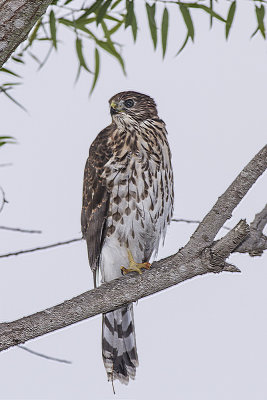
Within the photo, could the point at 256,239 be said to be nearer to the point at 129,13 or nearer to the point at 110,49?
the point at 129,13

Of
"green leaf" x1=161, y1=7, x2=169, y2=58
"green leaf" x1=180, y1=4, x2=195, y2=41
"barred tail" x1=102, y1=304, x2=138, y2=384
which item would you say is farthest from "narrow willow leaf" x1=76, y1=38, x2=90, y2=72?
"barred tail" x1=102, y1=304, x2=138, y2=384

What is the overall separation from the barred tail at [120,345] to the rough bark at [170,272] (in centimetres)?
141

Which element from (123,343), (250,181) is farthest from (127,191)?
(250,181)

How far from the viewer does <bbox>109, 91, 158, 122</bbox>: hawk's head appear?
4617 millimetres

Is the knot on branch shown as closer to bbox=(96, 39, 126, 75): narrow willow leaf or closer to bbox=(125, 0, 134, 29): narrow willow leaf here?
bbox=(125, 0, 134, 29): narrow willow leaf

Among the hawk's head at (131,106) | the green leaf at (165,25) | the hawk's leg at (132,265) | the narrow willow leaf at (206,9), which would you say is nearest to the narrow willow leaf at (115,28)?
the hawk's head at (131,106)

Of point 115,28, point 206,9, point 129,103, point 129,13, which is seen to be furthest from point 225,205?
point 115,28

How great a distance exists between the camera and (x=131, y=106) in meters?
4.68

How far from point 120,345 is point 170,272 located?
5.66 feet

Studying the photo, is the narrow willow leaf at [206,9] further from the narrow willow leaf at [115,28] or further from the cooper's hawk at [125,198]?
the cooper's hawk at [125,198]

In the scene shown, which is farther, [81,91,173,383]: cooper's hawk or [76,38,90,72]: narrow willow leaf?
[81,91,173,383]: cooper's hawk

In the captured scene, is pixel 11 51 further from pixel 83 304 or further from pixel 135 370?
pixel 135 370

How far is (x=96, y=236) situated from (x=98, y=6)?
5.40 ft

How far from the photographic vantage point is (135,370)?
4594 millimetres
